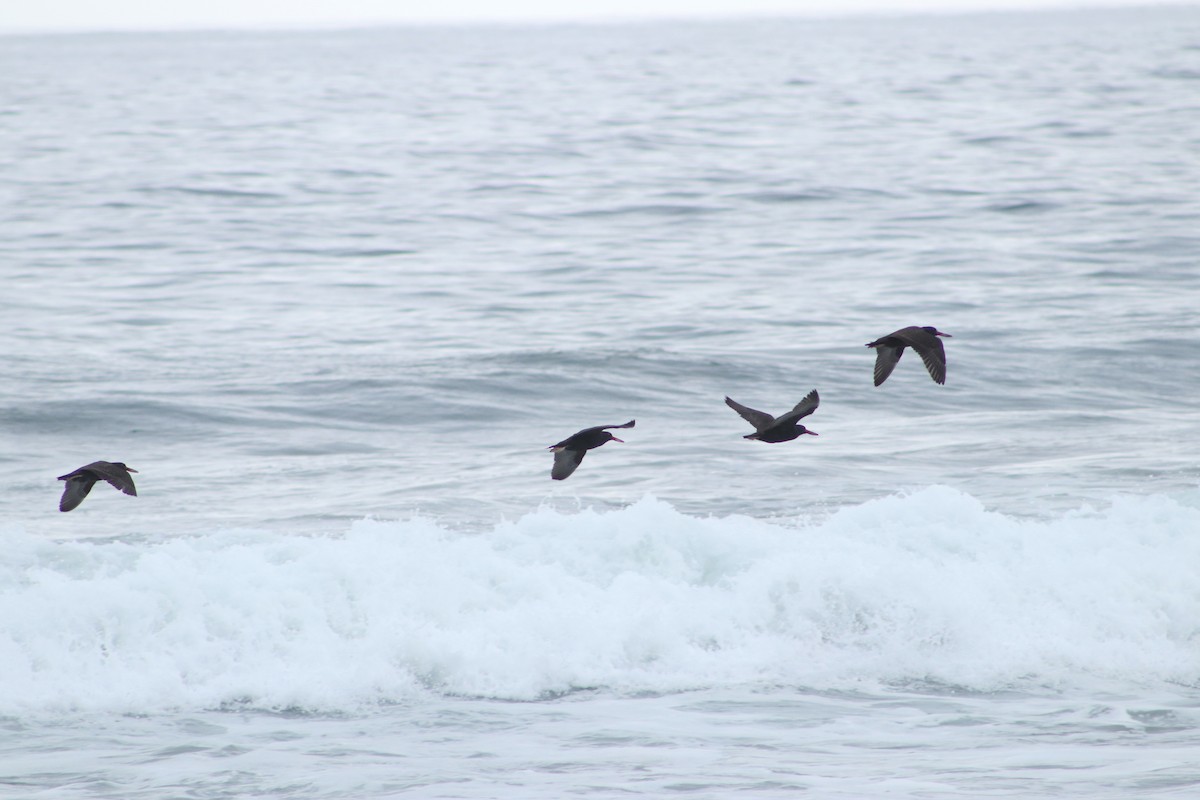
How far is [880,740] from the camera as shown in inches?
360

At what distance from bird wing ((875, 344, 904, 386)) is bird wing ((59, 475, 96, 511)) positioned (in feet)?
14.4

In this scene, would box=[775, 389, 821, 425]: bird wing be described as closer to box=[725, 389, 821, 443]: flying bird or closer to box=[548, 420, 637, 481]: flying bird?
box=[725, 389, 821, 443]: flying bird

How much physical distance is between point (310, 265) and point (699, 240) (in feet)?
22.6

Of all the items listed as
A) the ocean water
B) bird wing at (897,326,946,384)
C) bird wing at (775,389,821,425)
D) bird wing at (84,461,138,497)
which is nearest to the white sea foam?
the ocean water

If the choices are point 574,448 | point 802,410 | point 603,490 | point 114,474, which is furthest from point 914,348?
point 603,490

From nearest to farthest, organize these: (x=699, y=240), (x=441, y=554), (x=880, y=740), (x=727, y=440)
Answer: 1. (x=880, y=740)
2. (x=441, y=554)
3. (x=727, y=440)
4. (x=699, y=240)

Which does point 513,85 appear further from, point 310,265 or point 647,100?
point 310,265

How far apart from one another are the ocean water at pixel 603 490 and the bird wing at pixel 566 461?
Answer: 5.92 ft

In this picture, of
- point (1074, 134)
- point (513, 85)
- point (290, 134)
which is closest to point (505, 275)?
point (1074, 134)

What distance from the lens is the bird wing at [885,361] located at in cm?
810

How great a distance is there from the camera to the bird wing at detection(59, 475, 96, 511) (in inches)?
324

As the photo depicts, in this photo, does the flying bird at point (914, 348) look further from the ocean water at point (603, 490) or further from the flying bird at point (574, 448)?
the ocean water at point (603, 490)

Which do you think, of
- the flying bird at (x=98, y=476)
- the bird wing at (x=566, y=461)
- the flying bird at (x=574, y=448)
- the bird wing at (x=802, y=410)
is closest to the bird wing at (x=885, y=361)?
the bird wing at (x=802, y=410)

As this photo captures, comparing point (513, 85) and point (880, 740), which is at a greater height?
point (513, 85)
